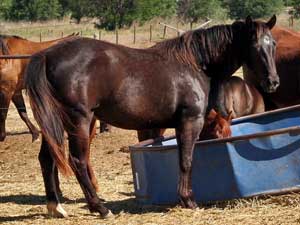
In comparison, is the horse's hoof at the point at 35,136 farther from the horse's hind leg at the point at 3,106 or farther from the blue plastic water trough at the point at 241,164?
the blue plastic water trough at the point at 241,164

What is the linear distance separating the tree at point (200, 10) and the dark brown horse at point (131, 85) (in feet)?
159

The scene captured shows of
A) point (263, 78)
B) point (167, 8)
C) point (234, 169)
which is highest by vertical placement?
point (263, 78)

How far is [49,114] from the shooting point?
5578mm

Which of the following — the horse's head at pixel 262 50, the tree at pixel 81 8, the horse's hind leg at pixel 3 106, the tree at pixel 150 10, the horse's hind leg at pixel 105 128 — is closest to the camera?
the horse's head at pixel 262 50

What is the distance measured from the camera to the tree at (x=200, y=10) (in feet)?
185

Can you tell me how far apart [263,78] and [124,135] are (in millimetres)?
5355

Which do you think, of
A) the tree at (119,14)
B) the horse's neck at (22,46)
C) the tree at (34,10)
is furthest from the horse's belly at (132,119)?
the tree at (34,10)

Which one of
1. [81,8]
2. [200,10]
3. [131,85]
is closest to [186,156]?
[131,85]

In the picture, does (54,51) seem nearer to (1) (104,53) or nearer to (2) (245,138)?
(1) (104,53)

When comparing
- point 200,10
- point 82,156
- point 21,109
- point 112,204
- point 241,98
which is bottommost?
point 200,10

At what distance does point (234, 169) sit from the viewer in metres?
6.00

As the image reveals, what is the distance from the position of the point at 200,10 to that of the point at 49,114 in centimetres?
5288

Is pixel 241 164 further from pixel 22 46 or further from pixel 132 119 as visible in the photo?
pixel 22 46

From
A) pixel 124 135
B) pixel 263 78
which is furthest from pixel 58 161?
pixel 124 135
